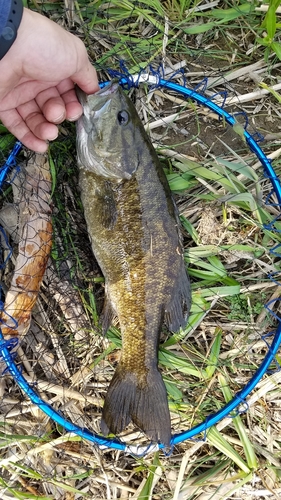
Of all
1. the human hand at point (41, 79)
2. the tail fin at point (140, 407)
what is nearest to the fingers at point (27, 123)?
the human hand at point (41, 79)

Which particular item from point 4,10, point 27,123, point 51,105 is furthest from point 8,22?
point 27,123

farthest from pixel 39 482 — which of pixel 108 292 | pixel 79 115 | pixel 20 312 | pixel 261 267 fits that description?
pixel 79 115

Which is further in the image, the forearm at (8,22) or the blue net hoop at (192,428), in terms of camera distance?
the blue net hoop at (192,428)

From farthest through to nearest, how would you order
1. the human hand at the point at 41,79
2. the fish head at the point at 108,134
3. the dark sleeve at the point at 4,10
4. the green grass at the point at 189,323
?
the green grass at the point at 189,323
the fish head at the point at 108,134
the human hand at the point at 41,79
the dark sleeve at the point at 4,10

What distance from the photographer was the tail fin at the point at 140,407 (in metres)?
2.46

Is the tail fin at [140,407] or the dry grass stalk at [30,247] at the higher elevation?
the dry grass stalk at [30,247]

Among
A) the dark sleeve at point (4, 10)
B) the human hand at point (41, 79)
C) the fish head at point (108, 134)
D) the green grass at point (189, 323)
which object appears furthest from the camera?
the green grass at point (189, 323)

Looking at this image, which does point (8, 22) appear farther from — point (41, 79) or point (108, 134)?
point (108, 134)

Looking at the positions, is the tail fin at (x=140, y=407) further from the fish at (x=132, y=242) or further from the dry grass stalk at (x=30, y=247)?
the dry grass stalk at (x=30, y=247)

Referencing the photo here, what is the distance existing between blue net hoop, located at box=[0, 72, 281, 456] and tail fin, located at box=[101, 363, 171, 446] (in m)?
0.12

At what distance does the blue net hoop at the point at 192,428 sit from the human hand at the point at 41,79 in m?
0.16

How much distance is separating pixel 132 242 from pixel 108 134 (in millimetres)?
583

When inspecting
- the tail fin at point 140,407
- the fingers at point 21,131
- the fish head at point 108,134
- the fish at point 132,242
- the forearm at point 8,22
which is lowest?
the tail fin at point 140,407

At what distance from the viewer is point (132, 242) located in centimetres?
247
